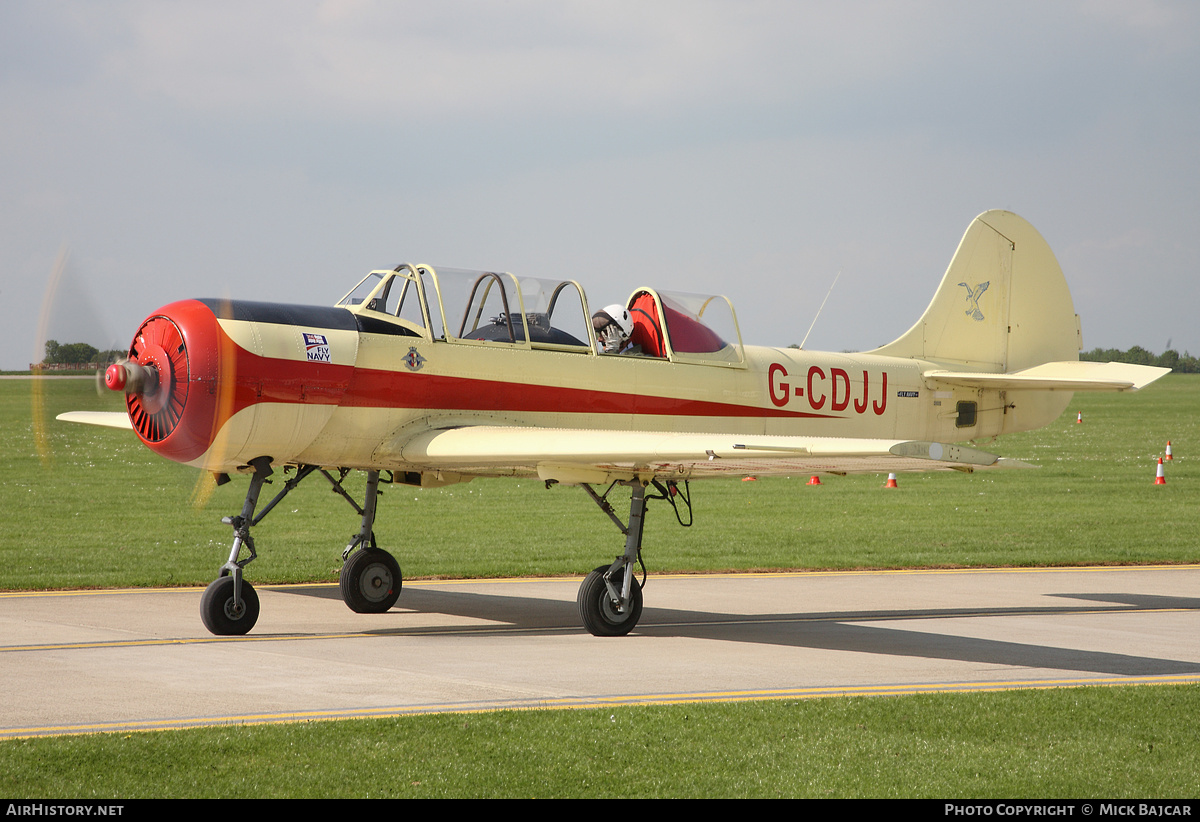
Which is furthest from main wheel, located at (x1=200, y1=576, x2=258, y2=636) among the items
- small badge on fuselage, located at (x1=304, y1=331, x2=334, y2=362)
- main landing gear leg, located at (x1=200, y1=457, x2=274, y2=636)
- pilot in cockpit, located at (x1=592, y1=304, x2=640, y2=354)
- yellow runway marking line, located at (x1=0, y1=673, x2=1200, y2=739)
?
pilot in cockpit, located at (x1=592, y1=304, x2=640, y2=354)

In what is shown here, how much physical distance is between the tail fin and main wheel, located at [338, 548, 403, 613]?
733 centimetres

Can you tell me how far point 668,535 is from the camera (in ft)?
67.0

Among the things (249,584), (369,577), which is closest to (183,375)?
(249,584)

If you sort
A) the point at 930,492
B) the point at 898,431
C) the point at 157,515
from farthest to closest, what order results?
1. the point at 930,492
2. the point at 157,515
3. the point at 898,431

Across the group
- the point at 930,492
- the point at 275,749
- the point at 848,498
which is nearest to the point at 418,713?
the point at 275,749

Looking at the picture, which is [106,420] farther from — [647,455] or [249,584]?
[647,455]

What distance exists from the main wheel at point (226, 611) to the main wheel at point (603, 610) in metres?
2.95

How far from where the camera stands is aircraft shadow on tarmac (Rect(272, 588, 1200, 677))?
33.7ft

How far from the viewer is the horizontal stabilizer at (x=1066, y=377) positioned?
44.8ft

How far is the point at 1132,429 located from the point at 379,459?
4609 cm

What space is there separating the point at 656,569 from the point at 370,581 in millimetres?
4900

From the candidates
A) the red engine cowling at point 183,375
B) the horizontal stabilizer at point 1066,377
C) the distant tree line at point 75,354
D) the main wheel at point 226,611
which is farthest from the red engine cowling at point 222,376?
the horizontal stabilizer at point 1066,377

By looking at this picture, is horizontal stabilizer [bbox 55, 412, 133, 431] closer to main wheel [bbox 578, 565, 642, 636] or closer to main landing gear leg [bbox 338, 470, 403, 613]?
main landing gear leg [bbox 338, 470, 403, 613]
